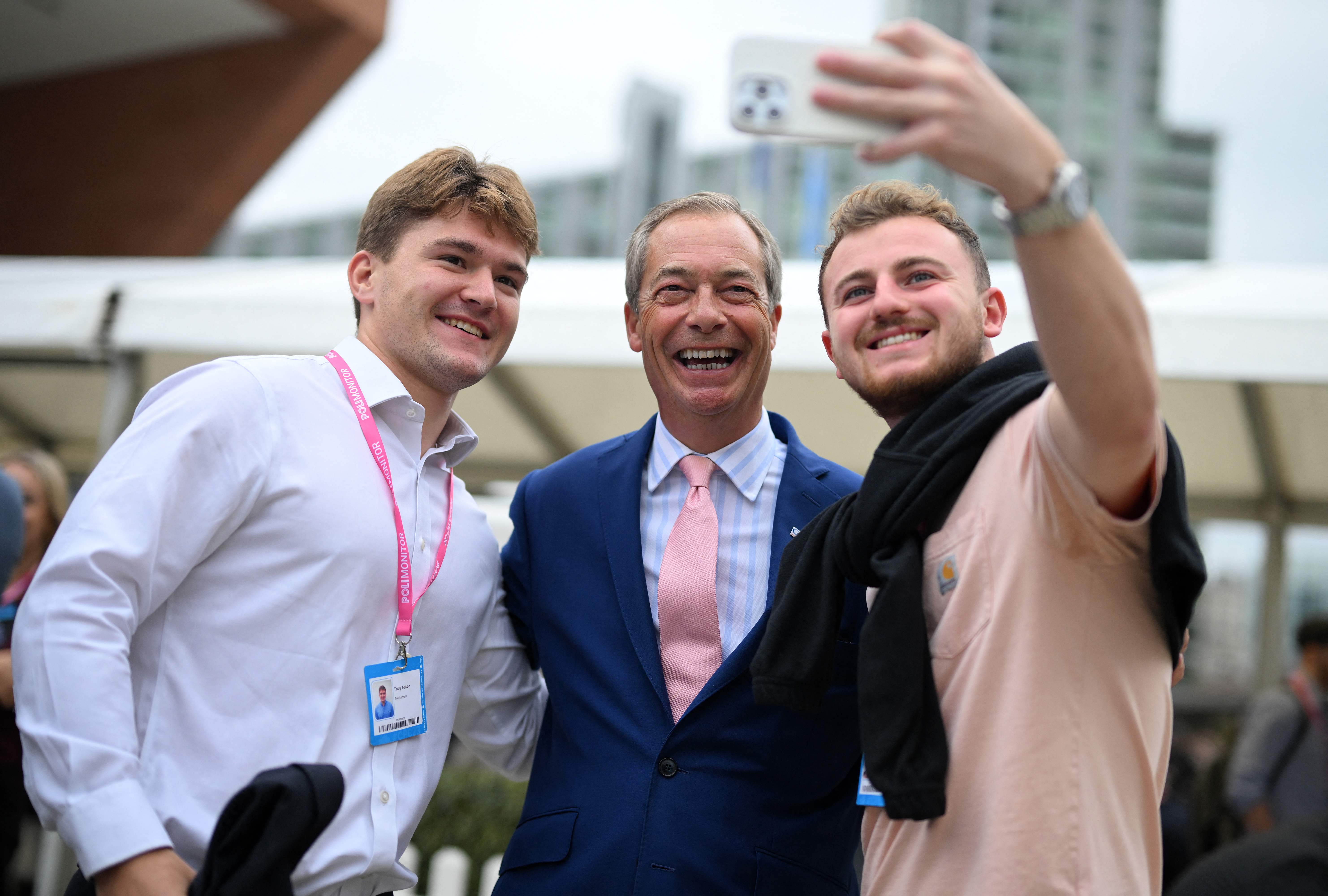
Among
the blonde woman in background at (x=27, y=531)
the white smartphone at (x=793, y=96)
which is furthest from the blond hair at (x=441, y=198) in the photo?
the blonde woman in background at (x=27, y=531)

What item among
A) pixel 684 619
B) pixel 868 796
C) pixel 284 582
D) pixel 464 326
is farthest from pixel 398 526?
pixel 868 796

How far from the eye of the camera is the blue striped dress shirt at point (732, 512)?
7.00 feet

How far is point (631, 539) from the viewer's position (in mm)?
2211

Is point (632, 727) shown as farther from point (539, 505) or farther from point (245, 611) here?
point (245, 611)

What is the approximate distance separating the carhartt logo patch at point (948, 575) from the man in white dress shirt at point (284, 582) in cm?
95

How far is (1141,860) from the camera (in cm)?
138

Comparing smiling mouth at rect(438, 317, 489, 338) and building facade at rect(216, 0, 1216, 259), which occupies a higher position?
building facade at rect(216, 0, 1216, 259)

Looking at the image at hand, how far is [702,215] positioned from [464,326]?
0.61m

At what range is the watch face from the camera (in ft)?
3.56

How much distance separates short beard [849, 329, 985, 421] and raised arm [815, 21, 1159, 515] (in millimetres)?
430

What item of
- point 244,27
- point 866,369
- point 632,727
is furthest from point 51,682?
point 244,27

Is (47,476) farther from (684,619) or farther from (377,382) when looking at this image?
(684,619)

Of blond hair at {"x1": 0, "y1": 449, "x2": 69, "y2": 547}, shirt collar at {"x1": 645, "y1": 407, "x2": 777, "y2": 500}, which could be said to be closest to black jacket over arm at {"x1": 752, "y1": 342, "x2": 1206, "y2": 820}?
shirt collar at {"x1": 645, "y1": 407, "x2": 777, "y2": 500}

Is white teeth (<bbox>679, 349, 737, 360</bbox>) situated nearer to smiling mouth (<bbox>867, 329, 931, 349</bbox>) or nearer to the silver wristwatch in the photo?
smiling mouth (<bbox>867, 329, 931, 349</bbox>)
